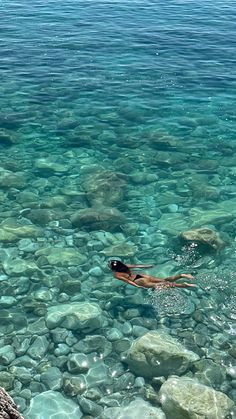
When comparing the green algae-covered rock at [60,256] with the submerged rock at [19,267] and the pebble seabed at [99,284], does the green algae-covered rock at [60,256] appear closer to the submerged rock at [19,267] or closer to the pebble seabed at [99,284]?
the pebble seabed at [99,284]

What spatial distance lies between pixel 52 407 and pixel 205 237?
739 cm

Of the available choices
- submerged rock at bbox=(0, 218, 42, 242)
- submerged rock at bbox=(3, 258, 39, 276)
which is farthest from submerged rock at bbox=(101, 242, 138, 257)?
submerged rock at bbox=(0, 218, 42, 242)

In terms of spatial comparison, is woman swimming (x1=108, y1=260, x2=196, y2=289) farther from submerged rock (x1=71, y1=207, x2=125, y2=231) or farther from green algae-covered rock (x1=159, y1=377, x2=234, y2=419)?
green algae-covered rock (x1=159, y1=377, x2=234, y2=419)

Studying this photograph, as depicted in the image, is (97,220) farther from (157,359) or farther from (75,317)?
(157,359)

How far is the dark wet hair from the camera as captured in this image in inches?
559

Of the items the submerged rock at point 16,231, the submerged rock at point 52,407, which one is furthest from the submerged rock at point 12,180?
the submerged rock at point 52,407

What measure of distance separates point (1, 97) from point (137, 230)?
560 inches

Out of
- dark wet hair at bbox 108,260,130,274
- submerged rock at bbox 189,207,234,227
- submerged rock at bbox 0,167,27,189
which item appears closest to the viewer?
dark wet hair at bbox 108,260,130,274

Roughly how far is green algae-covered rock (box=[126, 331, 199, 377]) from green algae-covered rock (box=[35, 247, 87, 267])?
4.18 metres

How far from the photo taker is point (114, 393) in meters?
11.1

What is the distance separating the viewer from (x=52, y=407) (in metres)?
10.7

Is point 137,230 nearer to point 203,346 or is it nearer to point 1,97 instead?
point 203,346

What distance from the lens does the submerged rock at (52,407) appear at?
10562 mm

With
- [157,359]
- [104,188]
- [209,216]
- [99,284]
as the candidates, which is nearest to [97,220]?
[104,188]
